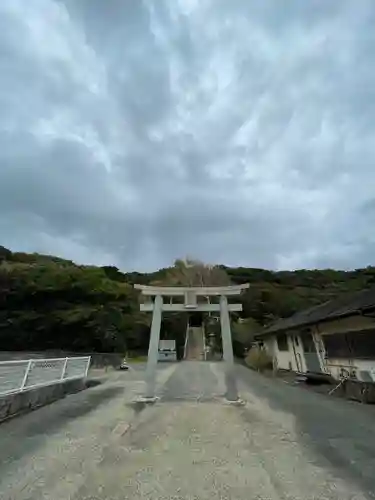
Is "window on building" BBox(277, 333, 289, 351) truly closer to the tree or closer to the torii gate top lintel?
the torii gate top lintel

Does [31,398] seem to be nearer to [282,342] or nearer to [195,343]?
[282,342]

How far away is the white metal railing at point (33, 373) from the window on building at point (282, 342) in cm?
1083

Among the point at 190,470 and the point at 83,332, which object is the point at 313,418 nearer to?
the point at 190,470

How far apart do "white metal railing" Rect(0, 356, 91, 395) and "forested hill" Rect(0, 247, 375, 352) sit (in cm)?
1406

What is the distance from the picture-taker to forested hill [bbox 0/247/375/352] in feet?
75.8

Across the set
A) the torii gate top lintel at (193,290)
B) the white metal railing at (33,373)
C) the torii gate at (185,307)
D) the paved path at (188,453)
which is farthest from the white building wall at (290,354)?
the white metal railing at (33,373)

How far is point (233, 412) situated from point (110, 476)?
3774 mm

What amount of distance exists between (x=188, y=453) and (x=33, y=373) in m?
4.17

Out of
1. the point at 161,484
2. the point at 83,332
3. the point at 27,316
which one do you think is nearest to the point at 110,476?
the point at 161,484

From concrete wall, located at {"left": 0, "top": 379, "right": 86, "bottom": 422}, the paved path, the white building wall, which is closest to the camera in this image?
the paved path

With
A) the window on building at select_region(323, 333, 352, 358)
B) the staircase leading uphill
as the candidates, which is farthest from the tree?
the window on building at select_region(323, 333, 352, 358)

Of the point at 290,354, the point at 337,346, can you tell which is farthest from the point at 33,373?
the point at 290,354

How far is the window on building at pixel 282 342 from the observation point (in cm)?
1660

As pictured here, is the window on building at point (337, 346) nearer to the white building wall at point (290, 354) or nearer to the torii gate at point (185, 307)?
the white building wall at point (290, 354)
